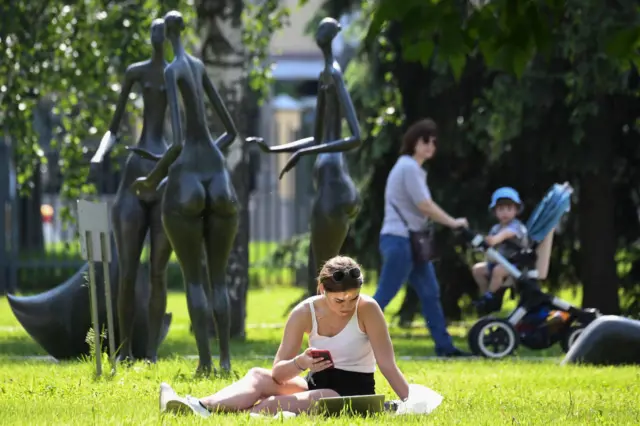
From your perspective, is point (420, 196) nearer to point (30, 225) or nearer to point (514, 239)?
point (514, 239)

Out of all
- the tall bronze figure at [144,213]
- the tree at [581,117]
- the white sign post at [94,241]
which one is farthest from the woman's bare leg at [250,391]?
the tree at [581,117]

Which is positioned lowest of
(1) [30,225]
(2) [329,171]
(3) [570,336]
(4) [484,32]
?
(3) [570,336]

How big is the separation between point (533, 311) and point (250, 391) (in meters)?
5.78

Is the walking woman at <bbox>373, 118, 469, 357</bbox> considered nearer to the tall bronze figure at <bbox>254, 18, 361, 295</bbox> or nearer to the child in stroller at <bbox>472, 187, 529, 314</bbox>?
the child in stroller at <bbox>472, 187, 529, 314</bbox>

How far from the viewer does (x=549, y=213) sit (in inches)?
521

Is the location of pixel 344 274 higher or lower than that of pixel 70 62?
lower

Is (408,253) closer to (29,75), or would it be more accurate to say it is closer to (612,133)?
(612,133)

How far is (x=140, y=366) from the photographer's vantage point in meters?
10.6

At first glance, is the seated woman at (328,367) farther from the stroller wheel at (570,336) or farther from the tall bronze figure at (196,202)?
the stroller wheel at (570,336)

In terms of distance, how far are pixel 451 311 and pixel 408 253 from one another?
4302mm

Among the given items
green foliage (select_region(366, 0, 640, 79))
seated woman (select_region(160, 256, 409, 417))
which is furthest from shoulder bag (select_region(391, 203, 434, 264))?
green foliage (select_region(366, 0, 640, 79))

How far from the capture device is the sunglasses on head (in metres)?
7.53

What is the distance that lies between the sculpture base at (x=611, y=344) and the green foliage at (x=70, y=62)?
6.30 meters

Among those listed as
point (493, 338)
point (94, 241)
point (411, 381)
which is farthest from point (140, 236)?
point (493, 338)
